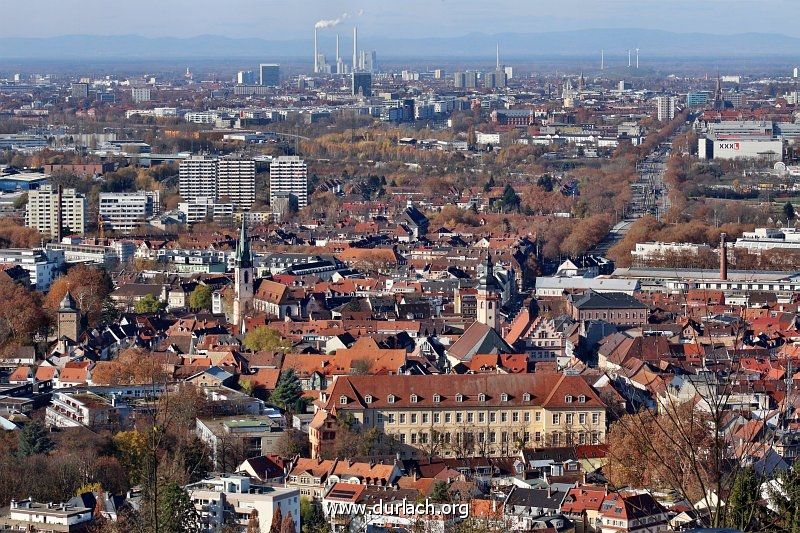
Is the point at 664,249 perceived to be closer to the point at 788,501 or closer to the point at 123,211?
the point at 123,211

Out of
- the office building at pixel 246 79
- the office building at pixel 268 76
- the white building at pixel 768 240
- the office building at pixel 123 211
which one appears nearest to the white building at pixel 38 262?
the office building at pixel 123 211

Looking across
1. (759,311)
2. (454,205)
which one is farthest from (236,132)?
(759,311)

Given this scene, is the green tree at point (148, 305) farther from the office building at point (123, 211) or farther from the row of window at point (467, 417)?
the office building at point (123, 211)

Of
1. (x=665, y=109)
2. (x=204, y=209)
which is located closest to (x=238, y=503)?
(x=204, y=209)

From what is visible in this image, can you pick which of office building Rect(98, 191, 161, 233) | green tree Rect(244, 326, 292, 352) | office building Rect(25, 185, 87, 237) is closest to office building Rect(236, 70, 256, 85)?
office building Rect(98, 191, 161, 233)

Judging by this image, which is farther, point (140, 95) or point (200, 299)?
point (140, 95)
